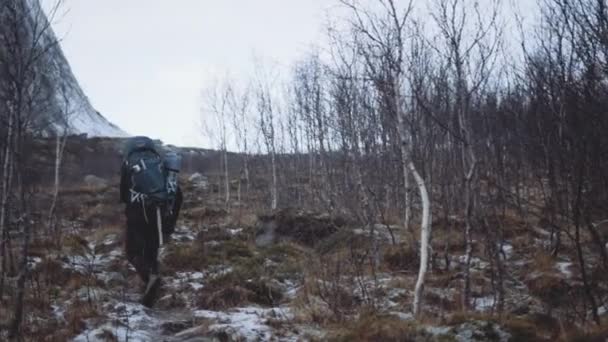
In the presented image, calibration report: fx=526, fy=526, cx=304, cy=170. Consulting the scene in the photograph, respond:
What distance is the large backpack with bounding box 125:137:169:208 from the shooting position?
5.53 meters

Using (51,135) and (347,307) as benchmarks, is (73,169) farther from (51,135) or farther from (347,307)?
A: (347,307)

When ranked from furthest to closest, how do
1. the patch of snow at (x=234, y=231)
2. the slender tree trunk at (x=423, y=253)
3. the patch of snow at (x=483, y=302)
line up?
the patch of snow at (x=234, y=231)
the patch of snow at (x=483, y=302)
the slender tree trunk at (x=423, y=253)

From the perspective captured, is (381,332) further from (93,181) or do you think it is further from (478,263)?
(93,181)

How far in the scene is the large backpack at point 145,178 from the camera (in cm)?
553

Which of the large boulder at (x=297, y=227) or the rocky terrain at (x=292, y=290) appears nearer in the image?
the rocky terrain at (x=292, y=290)

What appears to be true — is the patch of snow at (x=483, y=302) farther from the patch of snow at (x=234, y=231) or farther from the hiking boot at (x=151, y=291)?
the patch of snow at (x=234, y=231)

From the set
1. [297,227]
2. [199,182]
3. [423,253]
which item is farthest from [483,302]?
[199,182]

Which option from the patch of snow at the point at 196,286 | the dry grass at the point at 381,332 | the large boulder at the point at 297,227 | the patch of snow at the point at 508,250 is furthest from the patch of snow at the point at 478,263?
the dry grass at the point at 381,332

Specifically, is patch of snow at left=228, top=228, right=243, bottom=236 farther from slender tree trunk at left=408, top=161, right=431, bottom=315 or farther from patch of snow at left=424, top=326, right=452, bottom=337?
patch of snow at left=424, top=326, right=452, bottom=337

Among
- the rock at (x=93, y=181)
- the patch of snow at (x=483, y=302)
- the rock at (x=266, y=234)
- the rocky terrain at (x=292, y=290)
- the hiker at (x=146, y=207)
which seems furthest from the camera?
the rock at (x=93, y=181)

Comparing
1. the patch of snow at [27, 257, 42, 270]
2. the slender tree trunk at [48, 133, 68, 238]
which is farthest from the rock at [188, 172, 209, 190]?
the patch of snow at [27, 257, 42, 270]

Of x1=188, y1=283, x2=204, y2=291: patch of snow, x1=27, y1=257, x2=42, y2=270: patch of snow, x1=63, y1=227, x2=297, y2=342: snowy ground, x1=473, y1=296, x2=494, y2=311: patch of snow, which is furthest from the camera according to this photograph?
x1=27, y1=257, x2=42, y2=270: patch of snow

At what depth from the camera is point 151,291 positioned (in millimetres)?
5473

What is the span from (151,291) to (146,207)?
34.4 inches
